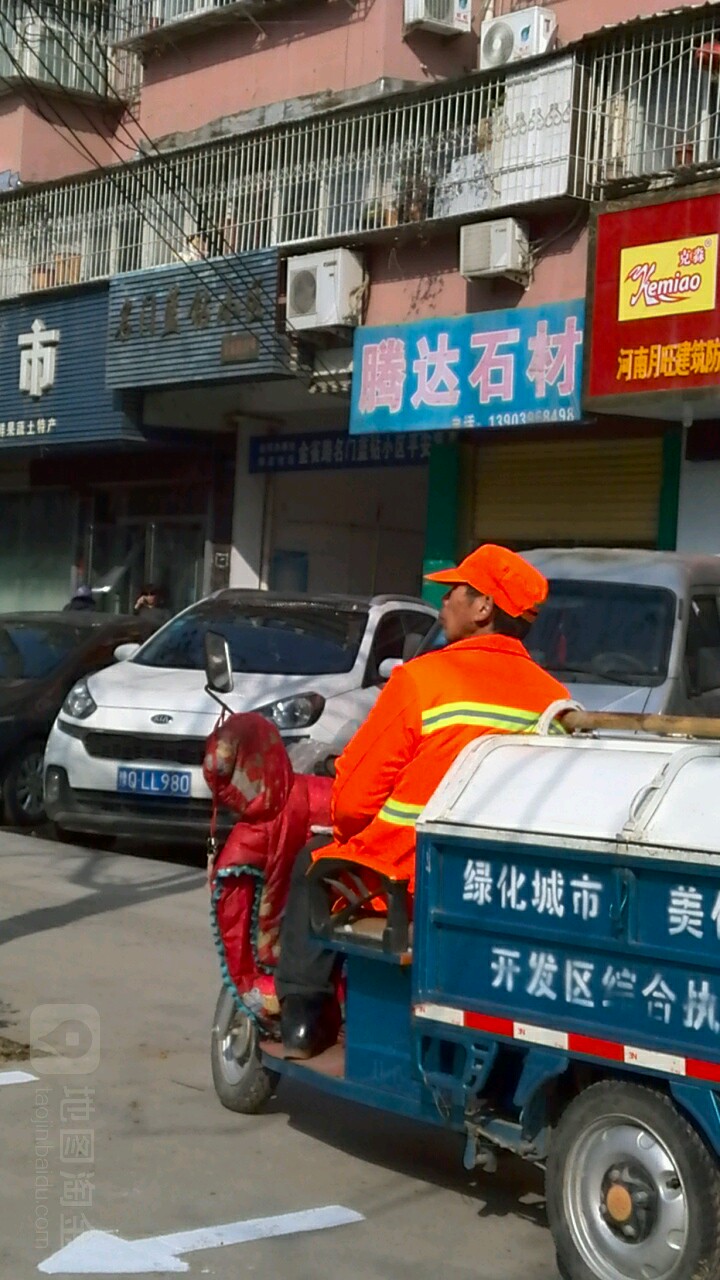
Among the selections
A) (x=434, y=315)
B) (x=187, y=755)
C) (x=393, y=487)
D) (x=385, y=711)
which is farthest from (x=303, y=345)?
(x=385, y=711)

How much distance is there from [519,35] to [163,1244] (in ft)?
41.2

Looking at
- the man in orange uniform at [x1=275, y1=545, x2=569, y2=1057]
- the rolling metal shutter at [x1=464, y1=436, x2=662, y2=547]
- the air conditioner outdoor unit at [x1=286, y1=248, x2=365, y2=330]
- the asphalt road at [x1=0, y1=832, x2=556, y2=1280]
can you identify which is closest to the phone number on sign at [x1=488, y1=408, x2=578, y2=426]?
the rolling metal shutter at [x1=464, y1=436, x2=662, y2=547]

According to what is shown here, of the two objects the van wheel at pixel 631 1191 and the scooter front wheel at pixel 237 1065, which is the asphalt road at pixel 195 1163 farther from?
the van wheel at pixel 631 1191

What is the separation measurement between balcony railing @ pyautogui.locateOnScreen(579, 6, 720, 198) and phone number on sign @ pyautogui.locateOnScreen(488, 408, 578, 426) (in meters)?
1.62

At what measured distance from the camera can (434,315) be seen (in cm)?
1409

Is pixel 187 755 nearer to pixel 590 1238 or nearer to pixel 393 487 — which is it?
A: pixel 590 1238

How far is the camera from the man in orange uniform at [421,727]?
4.42 meters

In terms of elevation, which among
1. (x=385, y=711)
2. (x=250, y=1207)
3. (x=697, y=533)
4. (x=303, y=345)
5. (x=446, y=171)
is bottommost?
(x=250, y=1207)

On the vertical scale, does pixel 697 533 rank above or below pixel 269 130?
below

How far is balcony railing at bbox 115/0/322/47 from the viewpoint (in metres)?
17.5

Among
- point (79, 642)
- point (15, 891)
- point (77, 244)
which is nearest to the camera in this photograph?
point (15, 891)

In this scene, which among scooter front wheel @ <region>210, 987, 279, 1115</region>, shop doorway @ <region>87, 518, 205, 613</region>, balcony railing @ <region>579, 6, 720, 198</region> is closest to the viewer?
scooter front wheel @ <region>210, 987, 279, 1115</region>

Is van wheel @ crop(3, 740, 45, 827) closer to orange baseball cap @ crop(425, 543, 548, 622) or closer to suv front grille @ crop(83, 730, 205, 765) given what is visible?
suv front grille @ crop(83, 730, 205, 765)

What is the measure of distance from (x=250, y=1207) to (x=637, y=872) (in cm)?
162
